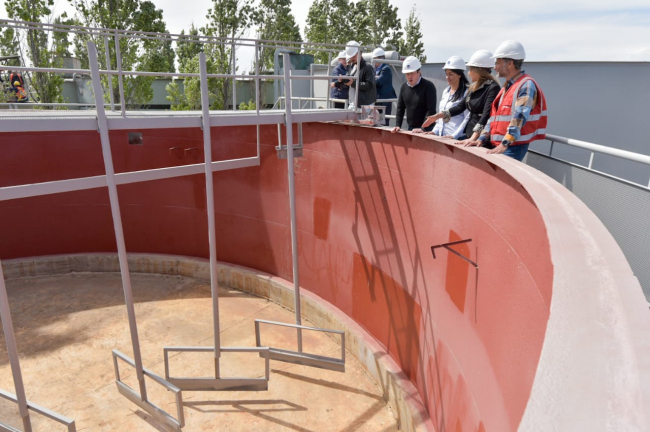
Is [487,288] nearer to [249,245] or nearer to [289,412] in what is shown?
[289,412]

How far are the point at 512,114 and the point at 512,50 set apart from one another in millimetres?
574

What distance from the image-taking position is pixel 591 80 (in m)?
7.30

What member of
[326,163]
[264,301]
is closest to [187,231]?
[264,301]

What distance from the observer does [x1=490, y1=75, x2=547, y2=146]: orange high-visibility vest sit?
381 cm

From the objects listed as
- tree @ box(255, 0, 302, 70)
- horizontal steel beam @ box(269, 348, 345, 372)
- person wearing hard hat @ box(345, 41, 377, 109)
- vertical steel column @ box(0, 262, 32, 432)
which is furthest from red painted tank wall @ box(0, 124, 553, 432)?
tree @ box(255, 0, 302, 70)

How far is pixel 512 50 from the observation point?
384cm

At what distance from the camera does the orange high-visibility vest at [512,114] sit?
3.81 metres

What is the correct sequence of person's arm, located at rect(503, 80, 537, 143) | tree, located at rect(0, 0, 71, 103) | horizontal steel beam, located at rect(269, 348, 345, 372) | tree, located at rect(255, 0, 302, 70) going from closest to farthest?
person's arm, located at rect(503, 80, 537, 143) → horizontal steel beam, located at rect(269, 348, 345, 372) → tree, located at rect(0, 0, 71, 103) → tree, located at rect(255, 0, 302, 70)

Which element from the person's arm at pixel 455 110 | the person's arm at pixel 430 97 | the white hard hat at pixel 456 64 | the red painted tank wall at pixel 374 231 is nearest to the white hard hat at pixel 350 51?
the red painted tank wall at pixel 374 231

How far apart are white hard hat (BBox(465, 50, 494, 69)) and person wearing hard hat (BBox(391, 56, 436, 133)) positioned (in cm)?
128

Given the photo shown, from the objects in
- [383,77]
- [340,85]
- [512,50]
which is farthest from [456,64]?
[340,85]

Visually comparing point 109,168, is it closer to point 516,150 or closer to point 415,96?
point 415,96

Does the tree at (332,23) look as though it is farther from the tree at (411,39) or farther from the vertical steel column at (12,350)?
the vertical steel column at (12,350)

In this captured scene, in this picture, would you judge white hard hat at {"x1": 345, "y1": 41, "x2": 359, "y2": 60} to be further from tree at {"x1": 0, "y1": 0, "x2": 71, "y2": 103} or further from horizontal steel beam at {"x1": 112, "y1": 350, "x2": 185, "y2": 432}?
tree at {"x1": 0, "y1": 0, "x2": 71, "y2": 103}
